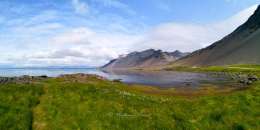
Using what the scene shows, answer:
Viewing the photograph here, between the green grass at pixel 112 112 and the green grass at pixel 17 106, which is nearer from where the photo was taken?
the green grass at pixel 17 106

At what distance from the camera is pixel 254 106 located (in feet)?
78.6

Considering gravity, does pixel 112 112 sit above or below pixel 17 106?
below

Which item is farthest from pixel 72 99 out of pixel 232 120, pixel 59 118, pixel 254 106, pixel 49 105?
pixel 254 106

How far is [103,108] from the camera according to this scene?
23422mm

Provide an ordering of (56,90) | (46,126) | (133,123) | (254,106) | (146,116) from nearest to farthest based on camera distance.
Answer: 1. (46,126)
2. (133,123)
3. (146,116)
4. (254,106)
5. (56,90)

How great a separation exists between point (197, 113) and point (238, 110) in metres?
3.71

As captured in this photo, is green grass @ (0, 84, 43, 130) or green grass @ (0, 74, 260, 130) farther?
green grass @ (0, 74, 260, 130)

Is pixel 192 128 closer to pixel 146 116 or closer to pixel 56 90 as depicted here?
pixel 146 116

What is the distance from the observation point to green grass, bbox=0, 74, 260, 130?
20.6m

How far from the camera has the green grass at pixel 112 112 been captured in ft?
67.5

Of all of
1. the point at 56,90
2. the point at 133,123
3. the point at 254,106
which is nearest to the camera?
the point at 133,123

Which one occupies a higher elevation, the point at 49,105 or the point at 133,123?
the point at 49,105

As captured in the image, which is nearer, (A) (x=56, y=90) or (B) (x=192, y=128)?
(B) (x=192, y=128)

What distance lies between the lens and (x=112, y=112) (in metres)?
23.0
